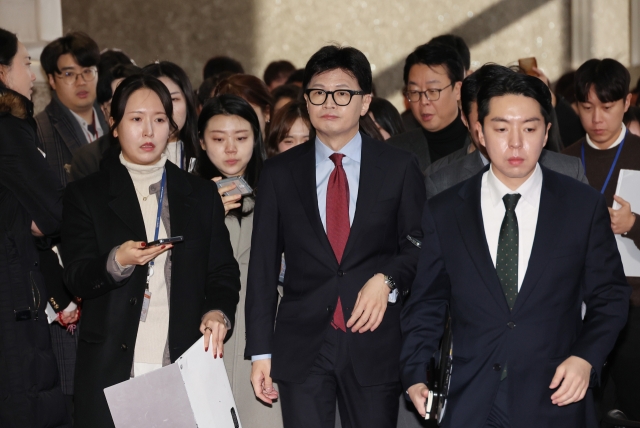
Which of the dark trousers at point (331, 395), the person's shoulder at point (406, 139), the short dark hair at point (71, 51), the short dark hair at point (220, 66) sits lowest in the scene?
the dark trousers at point (331, 395)

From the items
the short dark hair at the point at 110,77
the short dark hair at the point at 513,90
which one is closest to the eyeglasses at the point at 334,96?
the short dark hair at the point at 513,90

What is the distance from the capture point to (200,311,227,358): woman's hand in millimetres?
3279

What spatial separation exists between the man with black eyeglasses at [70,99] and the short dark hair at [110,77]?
1.02ft

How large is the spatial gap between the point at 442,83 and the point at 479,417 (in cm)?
241

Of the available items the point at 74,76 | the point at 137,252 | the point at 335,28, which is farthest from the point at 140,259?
the point at 335,28

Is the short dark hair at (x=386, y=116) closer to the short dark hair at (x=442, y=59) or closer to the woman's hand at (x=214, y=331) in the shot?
the short dark hair at (x=442, y=59)

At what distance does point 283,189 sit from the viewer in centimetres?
339

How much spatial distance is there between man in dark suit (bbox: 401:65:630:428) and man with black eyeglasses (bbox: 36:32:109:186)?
3095 millimetres

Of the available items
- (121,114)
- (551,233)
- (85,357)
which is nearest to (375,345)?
(551,233)

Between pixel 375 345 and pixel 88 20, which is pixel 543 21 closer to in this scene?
pixel 88 20

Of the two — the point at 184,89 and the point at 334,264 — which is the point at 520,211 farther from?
the point at 184,89

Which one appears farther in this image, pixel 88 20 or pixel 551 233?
pixel 88 20

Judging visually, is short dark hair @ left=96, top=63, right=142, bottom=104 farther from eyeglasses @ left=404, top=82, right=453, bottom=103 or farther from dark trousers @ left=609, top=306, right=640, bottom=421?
dark trousers @ left=609, top=306, right=640, bottom=421

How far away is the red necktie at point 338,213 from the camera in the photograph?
3314 millimetres
